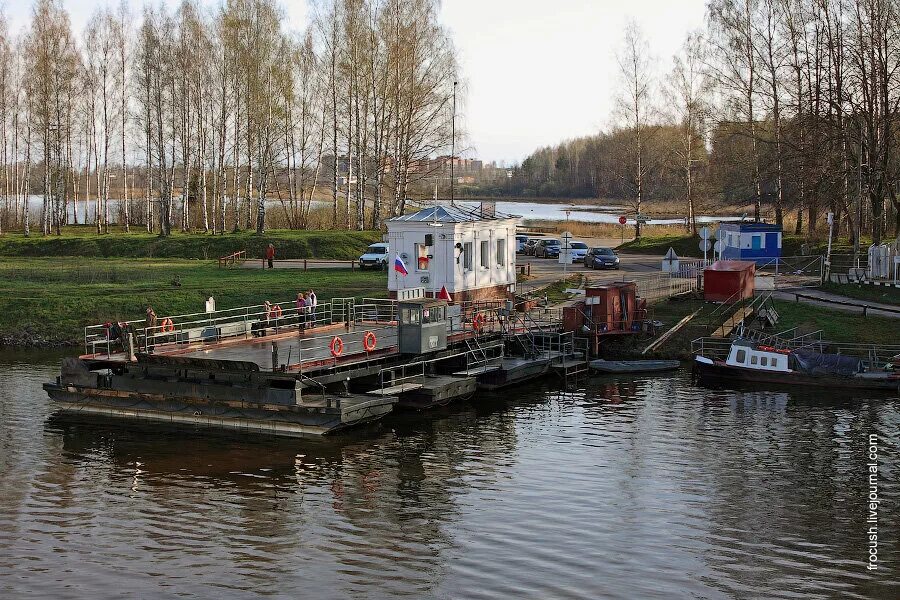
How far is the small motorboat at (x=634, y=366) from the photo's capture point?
138ft

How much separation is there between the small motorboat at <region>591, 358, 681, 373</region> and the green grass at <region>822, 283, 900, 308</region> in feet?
39.7

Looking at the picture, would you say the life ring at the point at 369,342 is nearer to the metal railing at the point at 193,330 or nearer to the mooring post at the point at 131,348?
the metal railing at the point at 193,330

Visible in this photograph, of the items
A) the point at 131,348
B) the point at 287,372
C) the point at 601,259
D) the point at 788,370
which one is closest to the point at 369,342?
the point at 287,372

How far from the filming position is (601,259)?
65.1 m

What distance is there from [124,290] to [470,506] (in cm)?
3490

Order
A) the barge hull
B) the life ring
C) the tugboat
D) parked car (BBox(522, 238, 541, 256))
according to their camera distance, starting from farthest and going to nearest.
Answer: parked car (BBox(522, 238, 541, 256))
the tugboat
the life ring
the barge hull

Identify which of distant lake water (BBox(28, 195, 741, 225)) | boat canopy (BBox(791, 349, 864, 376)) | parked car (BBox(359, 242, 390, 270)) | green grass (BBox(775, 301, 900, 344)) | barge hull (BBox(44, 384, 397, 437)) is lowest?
barge hull (BBox(44, 384, 397, 437))

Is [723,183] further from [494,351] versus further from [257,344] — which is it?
[257,344]

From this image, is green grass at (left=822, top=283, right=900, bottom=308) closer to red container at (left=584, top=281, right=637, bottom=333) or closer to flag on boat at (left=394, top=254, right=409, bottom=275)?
red container at (left=584, top=281, right=637, bottom=333)

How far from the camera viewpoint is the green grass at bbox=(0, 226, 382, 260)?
70750 mm

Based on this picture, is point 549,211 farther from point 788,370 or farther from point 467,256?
point 788,370

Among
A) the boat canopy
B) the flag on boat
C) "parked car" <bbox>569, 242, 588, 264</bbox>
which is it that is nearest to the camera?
the boat canopy

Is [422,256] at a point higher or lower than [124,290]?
higher

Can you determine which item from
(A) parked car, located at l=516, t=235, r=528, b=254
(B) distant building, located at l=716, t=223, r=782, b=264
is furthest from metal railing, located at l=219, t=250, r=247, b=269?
(B) distant building, located at l=716, t=223, r=782, b=264
